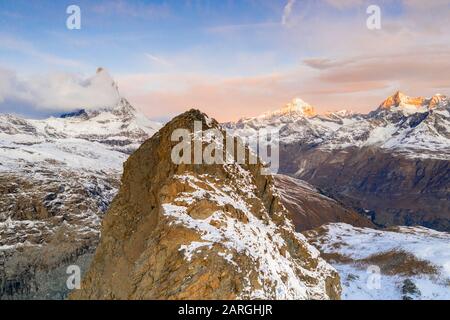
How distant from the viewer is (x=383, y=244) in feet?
406

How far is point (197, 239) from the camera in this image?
26.3 m

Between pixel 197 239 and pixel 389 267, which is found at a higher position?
pixel 197 239

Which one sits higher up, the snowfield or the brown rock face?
the brown rock face

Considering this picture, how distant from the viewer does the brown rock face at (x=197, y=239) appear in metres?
25.0

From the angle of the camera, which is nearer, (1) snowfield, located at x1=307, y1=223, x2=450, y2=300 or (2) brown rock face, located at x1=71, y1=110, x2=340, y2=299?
(2) brown rock face, located at x1=71, y1=110, x2=340, y2=299

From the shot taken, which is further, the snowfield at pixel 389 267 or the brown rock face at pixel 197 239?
the snowfield at pixel 389 267

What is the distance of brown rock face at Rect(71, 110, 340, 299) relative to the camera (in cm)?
2505

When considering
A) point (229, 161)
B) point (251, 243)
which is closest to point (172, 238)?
point (251, 243)

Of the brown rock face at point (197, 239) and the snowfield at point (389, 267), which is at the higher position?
the brown rock face at point (197, 239)

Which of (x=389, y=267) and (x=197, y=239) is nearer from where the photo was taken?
(x=197, y=239)
